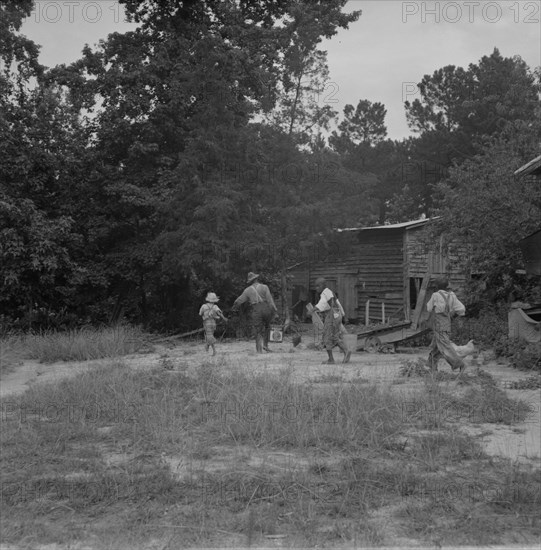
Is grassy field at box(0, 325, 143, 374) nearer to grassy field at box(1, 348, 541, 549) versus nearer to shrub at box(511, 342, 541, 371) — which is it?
grassy field at box(1, 348, 541, 549)

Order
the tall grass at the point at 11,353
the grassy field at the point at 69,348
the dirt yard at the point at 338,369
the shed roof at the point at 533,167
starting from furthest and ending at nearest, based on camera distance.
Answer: the grassy field at the point at 69,348 → the shed roof at the point at 533,167 → the tall grass at the point at 11,353 → the dirt yard at the point at 338,369

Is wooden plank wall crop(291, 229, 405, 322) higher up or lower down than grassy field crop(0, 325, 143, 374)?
higher up

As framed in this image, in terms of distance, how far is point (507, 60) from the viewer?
140 ft

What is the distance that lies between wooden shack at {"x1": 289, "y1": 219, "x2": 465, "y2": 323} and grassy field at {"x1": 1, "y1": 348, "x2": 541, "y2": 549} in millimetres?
18453

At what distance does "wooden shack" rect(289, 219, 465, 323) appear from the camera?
28369 millimetres

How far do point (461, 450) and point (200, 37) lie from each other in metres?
20.6

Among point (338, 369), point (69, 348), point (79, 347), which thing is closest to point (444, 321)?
point (338, 369)

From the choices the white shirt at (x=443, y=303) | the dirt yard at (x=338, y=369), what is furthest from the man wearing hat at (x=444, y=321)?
the dirt yard at (x=338, y=369)

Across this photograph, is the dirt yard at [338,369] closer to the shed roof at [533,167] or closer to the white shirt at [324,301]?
the white shirt at [324,301]

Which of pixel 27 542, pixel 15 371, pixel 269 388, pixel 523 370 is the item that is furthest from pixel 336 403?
pixel 15 371

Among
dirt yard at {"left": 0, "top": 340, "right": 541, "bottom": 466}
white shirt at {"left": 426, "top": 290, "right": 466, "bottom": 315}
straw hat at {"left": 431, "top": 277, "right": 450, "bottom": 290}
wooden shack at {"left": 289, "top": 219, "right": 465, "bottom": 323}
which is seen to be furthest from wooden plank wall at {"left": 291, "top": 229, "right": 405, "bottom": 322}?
white shirt at {"left": 426, "top": 290, "right": 466, "bottom": 315}

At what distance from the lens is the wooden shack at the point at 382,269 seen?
2837cm

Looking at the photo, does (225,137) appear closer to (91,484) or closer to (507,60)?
(91,484)

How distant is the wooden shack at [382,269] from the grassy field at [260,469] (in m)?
18.5
